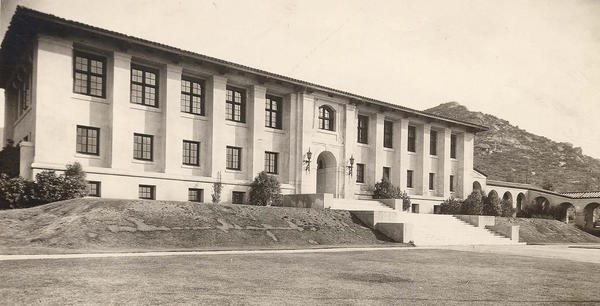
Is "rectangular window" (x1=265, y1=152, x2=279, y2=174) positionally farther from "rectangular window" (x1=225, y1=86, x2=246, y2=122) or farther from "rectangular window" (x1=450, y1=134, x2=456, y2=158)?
"rectangular window" (x1=450, y1=134, x2=456, y2=158)

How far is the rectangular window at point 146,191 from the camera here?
26891 millimetres

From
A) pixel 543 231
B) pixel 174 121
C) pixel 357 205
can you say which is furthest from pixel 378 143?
pixel 174 121

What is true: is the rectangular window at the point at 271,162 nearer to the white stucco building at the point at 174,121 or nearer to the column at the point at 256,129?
the white stucco building at the point at 174,121

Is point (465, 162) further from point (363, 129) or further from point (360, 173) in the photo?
point (360, 173)


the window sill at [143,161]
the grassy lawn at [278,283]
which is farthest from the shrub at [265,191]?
the grassy lawn at [278,283]

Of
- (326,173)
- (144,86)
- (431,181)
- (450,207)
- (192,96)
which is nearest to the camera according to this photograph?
(144,86)

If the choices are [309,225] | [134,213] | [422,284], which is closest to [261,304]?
[422,284]

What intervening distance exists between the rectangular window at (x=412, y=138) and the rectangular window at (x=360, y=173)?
21.6 ft

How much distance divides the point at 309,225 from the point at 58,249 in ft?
37.1

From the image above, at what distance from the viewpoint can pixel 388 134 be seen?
4141 cm

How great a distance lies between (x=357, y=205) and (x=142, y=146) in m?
14.6

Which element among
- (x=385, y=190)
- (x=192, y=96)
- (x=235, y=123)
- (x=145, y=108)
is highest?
(x=192, y=96)

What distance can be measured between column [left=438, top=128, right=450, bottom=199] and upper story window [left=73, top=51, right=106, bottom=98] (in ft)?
103

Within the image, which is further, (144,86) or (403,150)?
(403,150)
